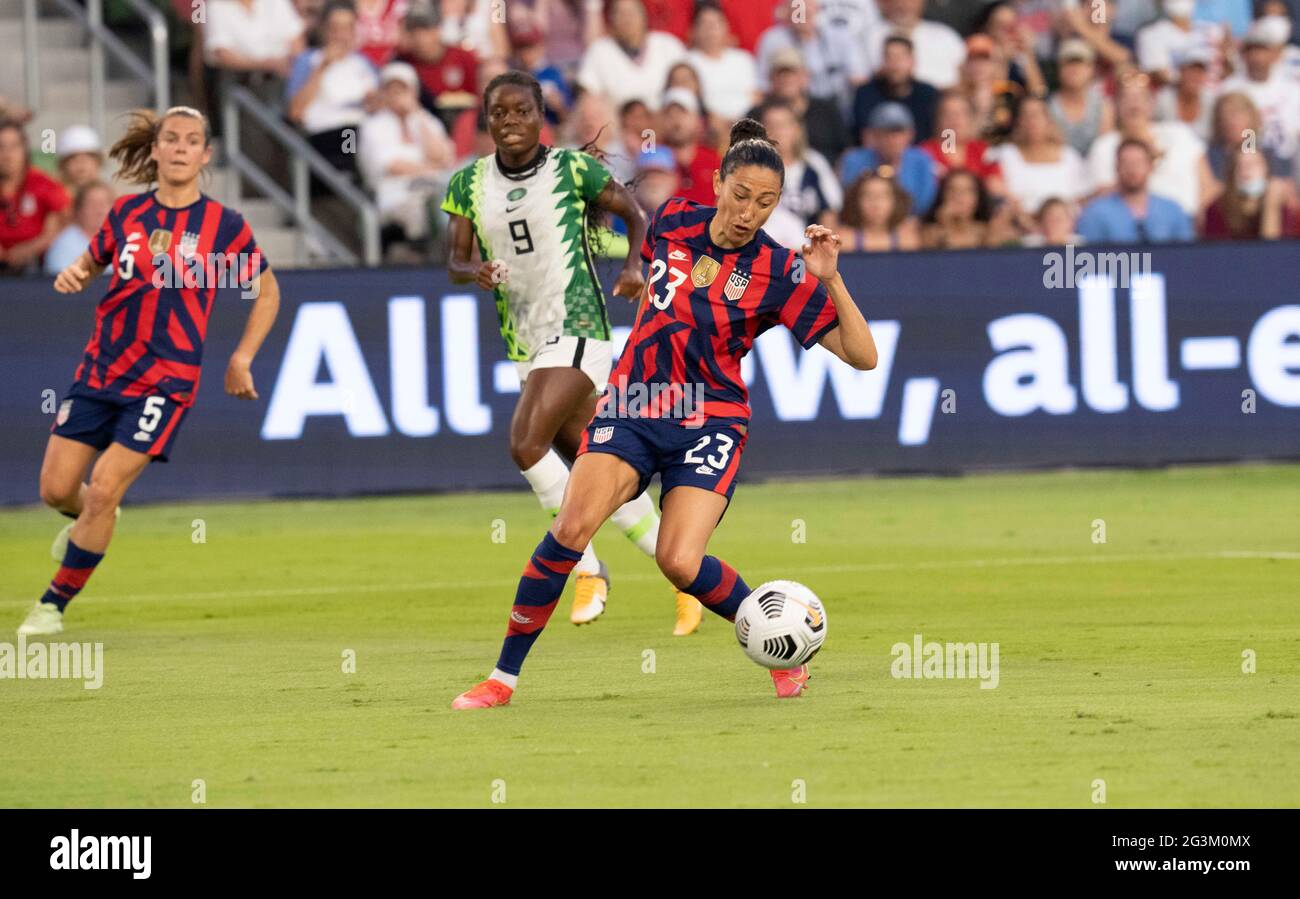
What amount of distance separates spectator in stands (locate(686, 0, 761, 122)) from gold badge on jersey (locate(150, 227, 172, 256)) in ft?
31.2

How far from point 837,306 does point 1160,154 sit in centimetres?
1208

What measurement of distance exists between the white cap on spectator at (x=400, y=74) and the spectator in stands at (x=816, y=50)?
324 cm

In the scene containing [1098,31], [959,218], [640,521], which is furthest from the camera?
[1098,31]

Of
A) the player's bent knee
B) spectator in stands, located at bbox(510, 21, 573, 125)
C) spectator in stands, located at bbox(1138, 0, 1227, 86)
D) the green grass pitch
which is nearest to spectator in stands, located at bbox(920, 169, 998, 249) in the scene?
the green grass pitch

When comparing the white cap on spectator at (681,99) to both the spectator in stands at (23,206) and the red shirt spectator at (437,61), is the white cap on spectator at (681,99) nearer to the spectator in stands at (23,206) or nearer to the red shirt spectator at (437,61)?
the red shirt spectator at (437,61)

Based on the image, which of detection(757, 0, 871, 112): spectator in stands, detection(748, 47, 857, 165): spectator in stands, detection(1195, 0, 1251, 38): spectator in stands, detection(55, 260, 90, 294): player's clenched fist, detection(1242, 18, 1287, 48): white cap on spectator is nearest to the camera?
detection(55, 260, 90, 294): player's clenched fist

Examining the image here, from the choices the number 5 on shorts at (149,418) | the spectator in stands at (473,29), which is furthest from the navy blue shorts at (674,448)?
Result: the spectator in stands at (473,29)

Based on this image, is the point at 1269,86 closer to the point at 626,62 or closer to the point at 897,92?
the point at 897,92

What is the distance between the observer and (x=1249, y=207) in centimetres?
1922

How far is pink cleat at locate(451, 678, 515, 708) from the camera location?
8383 mm

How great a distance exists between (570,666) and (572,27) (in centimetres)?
1163

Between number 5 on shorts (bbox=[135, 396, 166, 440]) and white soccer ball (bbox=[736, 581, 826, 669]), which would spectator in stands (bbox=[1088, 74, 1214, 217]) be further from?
white soccer ball (bbox=[736, 581, 826, 669])

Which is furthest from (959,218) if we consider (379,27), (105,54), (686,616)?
(686,616)

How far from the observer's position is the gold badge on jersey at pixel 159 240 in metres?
10.9
